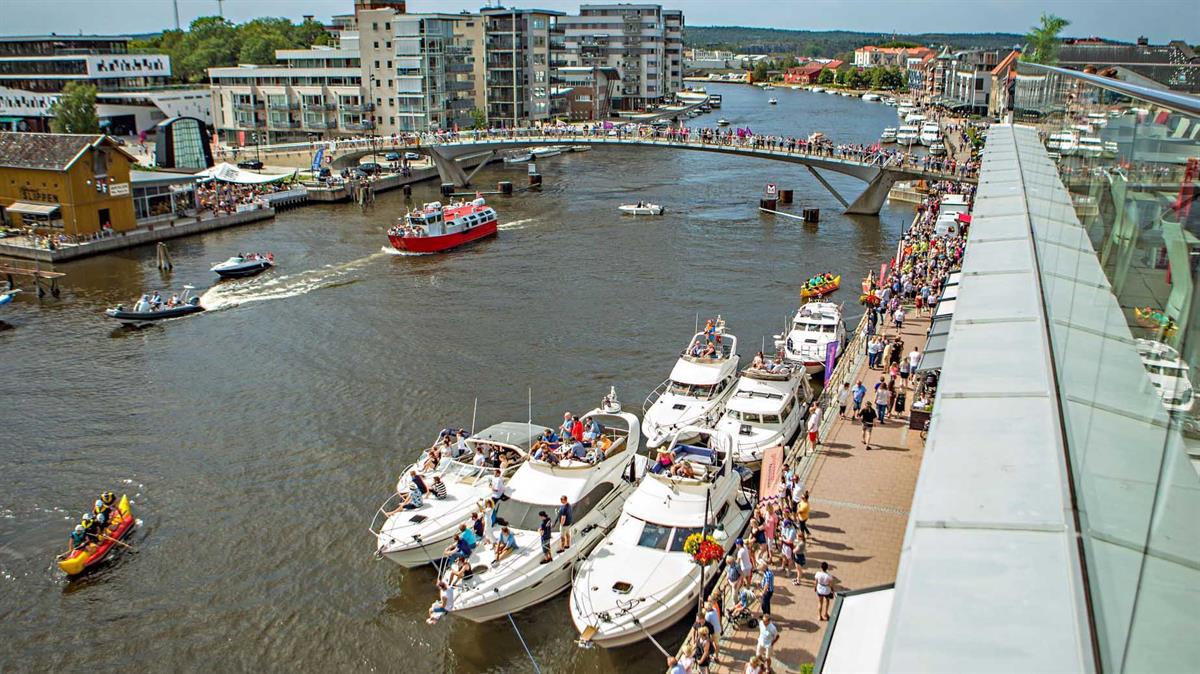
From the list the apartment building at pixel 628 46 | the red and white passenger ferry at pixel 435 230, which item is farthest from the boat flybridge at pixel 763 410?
the apartment building at pixel 628 46

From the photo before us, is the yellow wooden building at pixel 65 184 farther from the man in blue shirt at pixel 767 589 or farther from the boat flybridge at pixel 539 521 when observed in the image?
the man in blue shirt at pixel 767 589

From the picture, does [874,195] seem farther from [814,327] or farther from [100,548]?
[100,548]

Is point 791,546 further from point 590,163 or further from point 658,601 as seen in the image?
point 590,163

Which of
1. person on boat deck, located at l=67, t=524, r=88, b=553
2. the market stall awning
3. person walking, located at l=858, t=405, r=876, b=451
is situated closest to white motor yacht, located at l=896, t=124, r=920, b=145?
the market stall awning

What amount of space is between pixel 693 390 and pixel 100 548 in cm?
1503

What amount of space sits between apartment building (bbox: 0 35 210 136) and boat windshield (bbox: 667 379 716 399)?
88632 mm

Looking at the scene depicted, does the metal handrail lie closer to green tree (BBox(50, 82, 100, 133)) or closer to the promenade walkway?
the promenade walkway

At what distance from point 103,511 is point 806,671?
15.4 metres

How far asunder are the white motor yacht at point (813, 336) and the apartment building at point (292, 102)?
73.1 metres

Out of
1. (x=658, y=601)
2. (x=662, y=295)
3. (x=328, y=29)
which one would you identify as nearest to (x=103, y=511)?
(x=658, y=601)

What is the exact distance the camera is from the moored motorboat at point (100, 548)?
18.8 m

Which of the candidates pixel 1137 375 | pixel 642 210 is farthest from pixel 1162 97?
pixel 642 210

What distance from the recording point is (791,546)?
51.6 feet

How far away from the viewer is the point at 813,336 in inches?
1184
